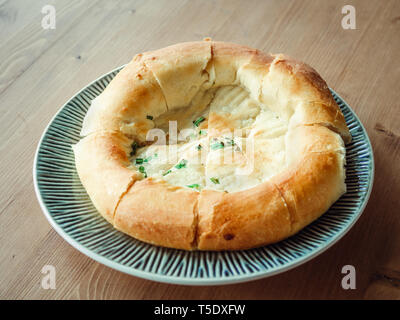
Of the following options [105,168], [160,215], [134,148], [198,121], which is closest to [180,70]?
[198,121]

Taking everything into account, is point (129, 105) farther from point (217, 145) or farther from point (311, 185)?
point (311, 185)

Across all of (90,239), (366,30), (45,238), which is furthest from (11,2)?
(366,30)

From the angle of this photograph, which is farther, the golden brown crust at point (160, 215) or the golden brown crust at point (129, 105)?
the golden brown crust at point (129, 105)

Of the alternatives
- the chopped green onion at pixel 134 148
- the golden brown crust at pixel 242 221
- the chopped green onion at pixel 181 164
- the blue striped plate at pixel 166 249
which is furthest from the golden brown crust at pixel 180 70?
the golden brown crust at pixel 242 221

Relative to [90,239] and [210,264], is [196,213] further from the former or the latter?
[90,239]

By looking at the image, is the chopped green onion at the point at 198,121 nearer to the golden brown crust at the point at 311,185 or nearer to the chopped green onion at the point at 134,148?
the chopped green onion at the point at 134,148

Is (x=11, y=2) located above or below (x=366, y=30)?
above
